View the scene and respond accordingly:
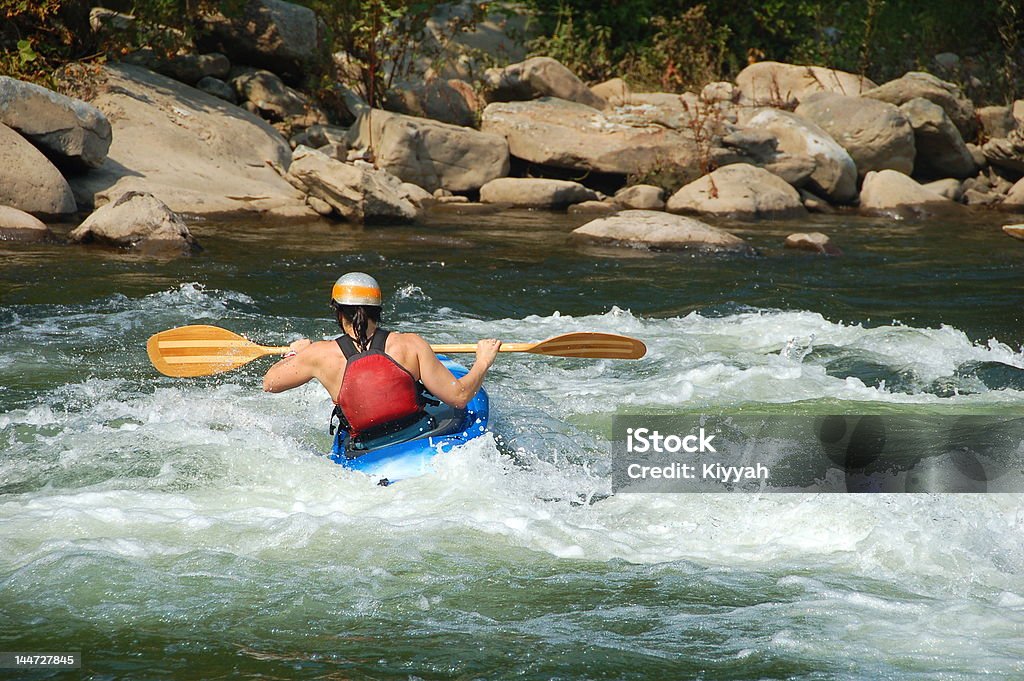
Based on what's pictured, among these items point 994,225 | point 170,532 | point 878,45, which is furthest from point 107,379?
point 878,45

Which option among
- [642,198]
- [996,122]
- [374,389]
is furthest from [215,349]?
[996,122]

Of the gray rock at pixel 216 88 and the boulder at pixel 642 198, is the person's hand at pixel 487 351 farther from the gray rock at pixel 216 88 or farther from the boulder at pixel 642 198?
the gray rock at pixel 216 88

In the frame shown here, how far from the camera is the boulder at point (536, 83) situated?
1461cm

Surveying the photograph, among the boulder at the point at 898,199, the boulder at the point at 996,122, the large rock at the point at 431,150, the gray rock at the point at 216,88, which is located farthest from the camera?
the boulder at the point at 996,122

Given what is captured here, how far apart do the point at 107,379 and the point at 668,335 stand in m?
3.38

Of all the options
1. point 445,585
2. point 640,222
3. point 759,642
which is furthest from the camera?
point 640,222

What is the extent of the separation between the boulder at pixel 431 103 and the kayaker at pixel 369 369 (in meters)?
10.1

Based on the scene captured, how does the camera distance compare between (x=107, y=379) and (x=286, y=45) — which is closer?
(x=107, y=379)

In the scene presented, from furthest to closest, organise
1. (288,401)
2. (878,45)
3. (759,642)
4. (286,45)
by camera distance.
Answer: (878,45) < (286,45) < (288,401) < (759,642)

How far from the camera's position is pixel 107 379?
19.8 feet

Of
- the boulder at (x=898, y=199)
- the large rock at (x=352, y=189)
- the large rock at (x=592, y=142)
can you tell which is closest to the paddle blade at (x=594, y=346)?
the large rock at (x=352, y=189)

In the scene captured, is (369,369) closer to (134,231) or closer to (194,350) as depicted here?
(194,350)

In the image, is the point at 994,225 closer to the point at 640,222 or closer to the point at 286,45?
the point at 640,222

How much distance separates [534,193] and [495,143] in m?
0.84
